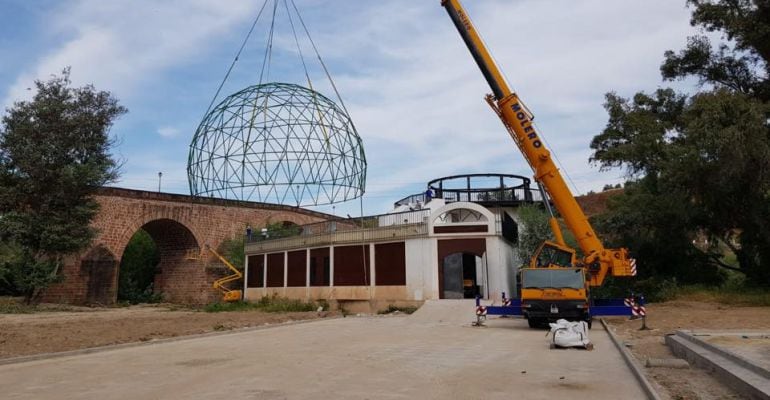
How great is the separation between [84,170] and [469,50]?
58.9 ft

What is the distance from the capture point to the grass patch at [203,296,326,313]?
22875 mm

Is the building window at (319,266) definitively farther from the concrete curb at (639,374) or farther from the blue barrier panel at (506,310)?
the concrete curb at (639,374)

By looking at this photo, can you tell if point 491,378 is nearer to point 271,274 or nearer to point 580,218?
point 580,218

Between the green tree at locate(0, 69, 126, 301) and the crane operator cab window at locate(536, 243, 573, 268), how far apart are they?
65.5 ft

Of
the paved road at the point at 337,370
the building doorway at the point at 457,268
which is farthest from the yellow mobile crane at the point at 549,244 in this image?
the building doorway at the point at 457,268

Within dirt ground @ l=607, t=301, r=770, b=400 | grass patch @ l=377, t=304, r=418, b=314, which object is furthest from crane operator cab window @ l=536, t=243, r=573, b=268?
grass patch @ l=377, t=304, r=418, b=314

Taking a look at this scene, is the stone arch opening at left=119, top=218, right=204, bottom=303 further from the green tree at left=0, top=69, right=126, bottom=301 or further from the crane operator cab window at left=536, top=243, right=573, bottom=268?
the crane operator cab window at left=536, top=243, right=573, bottom=268

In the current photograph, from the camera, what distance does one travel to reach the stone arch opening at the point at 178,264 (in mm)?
33531

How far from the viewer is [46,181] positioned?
23.9 m

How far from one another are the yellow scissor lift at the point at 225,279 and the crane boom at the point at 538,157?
19.8 metres

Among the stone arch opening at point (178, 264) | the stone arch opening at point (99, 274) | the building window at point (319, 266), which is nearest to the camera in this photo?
the building window at point (319, 266)

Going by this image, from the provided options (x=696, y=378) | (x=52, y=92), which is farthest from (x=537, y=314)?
(x=52, y=92)

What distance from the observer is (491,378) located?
23.7 ft

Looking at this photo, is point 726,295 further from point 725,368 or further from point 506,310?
point 725,368
